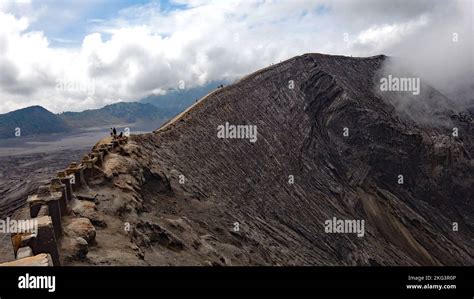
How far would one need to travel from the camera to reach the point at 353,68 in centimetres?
10706

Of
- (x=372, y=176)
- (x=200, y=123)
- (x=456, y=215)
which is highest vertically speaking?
(x=200, y=123)

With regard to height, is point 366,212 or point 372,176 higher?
point 372,176

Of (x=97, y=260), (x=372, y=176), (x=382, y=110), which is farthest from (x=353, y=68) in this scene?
(x=97, y=260)

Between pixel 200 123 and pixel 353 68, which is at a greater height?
pixel 353 68

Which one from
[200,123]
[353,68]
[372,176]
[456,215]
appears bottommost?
[456,215]

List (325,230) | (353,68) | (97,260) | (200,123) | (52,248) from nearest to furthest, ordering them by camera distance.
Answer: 1. (52,248)
2. (97,260)
3. (325,230)
4. (200,123)
5. (353,68)

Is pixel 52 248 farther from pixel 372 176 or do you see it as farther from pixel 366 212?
pixel 372 176

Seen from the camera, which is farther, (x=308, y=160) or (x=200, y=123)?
(x=308, y=160)

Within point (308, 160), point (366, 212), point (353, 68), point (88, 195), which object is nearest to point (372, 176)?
point (366, 212)

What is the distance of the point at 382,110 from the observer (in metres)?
97.4
